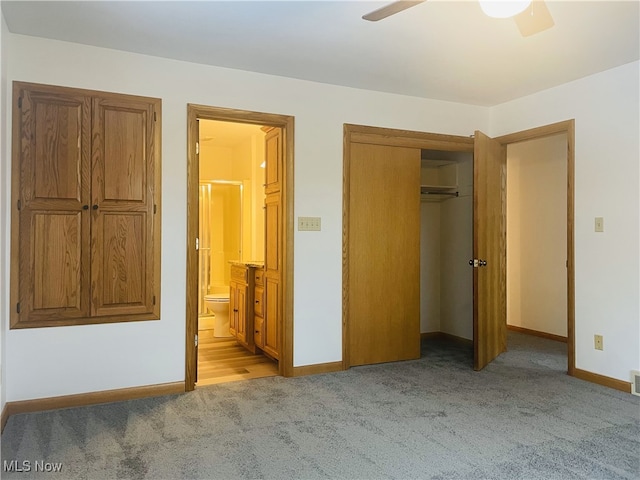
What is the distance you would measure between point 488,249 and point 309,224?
159cm

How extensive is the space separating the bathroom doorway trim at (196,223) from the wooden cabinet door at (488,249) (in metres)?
1.55

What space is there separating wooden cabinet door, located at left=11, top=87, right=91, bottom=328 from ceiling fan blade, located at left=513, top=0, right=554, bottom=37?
261cm

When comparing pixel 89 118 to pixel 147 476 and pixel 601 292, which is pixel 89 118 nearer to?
pixel 147 476

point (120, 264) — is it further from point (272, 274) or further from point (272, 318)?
point (272, 318)

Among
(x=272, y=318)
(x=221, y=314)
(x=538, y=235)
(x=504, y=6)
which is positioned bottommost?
(x=221, y=314)

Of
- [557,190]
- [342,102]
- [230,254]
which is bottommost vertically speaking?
[230,254]

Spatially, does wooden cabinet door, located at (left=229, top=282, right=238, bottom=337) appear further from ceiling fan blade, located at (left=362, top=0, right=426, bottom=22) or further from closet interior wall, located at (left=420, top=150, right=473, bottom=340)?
ceiling fan blade, located at (left=362, top=0, right=426, bottom=22)

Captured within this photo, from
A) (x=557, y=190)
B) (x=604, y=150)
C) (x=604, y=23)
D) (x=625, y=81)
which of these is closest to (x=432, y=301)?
(x=557, y=190)

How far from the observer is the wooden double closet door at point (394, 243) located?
3.92 meters

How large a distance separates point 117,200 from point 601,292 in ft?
11.7

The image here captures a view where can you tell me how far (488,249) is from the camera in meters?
4.06

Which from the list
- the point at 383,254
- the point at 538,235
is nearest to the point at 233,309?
the point at 383,254

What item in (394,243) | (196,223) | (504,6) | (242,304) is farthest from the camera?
(242,304)

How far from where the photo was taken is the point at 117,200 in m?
3.12
